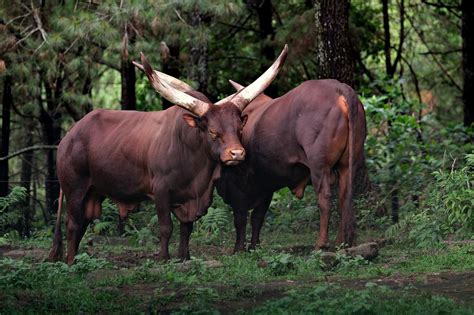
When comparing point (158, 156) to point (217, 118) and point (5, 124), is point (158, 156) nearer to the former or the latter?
point (217, 118)

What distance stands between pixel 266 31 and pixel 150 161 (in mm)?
9067

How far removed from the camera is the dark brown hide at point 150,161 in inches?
445

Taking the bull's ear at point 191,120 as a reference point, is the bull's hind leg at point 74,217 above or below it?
below

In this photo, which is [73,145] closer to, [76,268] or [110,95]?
[76,268]

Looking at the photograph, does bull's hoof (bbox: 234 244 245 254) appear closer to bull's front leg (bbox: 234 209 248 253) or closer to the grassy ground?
bull's front leg (bbox: 234 209 248 253)

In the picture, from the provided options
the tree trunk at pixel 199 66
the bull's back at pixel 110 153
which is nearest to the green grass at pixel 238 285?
the bull's back at pixel 110 153

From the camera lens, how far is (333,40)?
1430 cm

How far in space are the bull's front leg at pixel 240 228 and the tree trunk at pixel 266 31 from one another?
733cm

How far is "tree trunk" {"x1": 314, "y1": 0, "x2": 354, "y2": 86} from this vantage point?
14289 millimetres

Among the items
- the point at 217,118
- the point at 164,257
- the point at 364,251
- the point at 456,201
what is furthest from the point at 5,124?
the point at 364,251

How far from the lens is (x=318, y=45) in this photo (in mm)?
14469

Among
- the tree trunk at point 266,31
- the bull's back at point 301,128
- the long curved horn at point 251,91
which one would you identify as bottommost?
the bull's back at point 301,128

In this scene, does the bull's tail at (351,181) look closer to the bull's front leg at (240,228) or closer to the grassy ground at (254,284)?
the grassy ground at (254,284)

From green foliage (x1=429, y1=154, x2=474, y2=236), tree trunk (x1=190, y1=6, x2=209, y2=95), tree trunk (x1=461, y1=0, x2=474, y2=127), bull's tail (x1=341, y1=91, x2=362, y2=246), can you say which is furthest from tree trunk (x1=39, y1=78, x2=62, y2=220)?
tree trunk (x1=461, y1=0, x2=474, y2=127)
